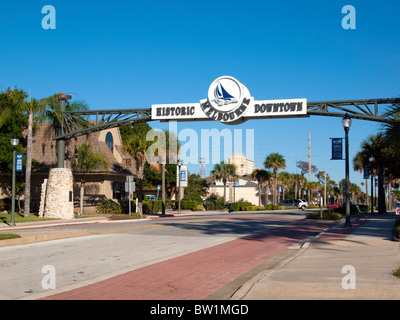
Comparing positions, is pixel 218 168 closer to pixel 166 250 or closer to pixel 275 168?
pixel 275 168

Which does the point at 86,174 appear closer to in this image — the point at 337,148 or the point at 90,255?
the point at 337,148

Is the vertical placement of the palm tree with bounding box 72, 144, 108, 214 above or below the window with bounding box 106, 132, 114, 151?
below

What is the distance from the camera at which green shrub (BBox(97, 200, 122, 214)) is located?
41.4 m

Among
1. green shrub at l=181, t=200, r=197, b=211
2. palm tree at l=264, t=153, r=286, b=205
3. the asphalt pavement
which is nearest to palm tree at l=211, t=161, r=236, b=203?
palm tree at l=264, t=153, r=286, b=205

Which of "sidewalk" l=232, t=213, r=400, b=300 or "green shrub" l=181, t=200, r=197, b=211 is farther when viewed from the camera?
"green shrub" l=181, t=200, r=197, b=211

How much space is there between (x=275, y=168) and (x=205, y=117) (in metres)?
49.0

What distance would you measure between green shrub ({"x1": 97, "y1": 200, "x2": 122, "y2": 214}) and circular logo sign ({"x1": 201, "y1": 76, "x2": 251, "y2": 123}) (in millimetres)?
17748

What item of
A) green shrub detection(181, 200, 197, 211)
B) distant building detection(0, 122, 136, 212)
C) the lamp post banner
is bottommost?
green shrub detection(181, 200, 197, 211)

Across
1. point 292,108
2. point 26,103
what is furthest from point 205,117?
point 26,103

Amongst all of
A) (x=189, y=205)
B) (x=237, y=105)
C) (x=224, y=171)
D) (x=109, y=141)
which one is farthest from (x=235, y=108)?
(x=224, y=171)

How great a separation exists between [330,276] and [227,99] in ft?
64.1

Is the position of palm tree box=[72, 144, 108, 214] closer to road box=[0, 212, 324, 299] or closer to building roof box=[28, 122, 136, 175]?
building roof box=[28, 122, 136, 175]

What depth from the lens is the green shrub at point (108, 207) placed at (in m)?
41.4

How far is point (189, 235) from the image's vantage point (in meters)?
19.9
